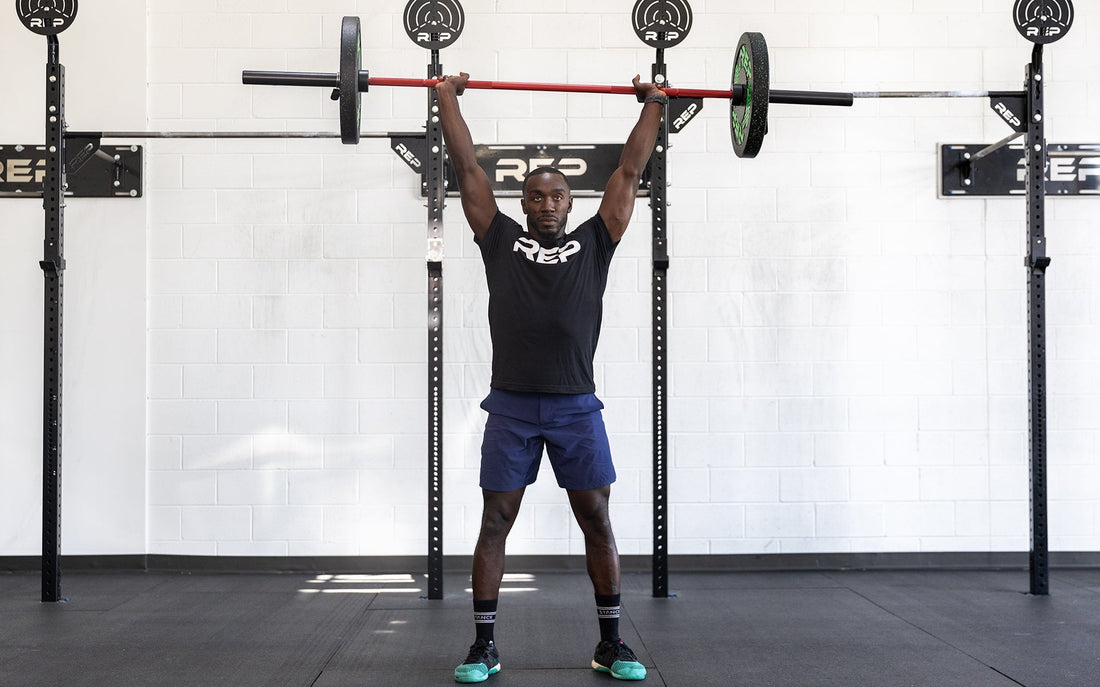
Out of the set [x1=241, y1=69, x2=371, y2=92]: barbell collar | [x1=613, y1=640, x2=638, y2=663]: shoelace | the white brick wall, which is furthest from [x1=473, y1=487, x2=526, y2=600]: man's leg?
the white brick wall

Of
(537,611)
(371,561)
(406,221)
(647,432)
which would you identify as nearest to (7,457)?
(371,561)

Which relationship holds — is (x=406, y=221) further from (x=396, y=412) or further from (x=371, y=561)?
(x=371, y=561)

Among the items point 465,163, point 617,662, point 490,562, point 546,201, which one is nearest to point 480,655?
point 490,562

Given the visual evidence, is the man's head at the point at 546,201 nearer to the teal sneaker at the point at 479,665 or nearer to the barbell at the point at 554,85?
the barbell at the point at 554,85

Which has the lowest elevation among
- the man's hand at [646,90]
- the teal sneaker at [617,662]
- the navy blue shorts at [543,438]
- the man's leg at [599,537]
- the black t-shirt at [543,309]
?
the teal sneaker at [617,662]

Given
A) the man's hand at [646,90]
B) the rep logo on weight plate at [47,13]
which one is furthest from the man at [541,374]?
the rep logo on weight plate at [47,13]

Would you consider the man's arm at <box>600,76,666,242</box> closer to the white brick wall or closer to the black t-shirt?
the black t-shirt

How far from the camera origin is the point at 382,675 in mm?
2639

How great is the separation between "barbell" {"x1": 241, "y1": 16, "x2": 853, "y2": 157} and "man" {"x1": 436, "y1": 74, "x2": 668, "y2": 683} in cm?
26

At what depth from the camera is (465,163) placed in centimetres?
266

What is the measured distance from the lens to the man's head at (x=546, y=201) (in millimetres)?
2631

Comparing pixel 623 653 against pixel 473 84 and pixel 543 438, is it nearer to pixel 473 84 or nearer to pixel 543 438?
pixel 543 438

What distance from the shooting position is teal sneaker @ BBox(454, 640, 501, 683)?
2541mm

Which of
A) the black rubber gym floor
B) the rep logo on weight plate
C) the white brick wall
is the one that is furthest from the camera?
the white brick wall
